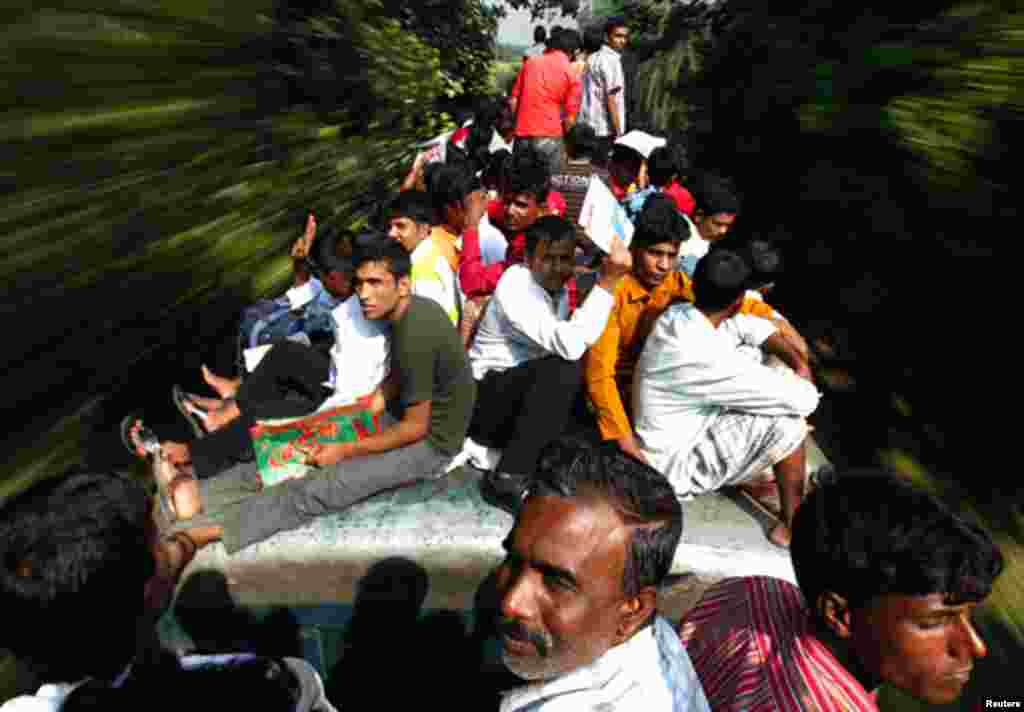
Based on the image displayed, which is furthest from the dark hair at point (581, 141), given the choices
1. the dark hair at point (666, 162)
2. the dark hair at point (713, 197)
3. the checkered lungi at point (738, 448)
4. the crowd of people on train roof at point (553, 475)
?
the checkered lungi at point (738, 448)

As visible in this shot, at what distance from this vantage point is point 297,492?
8.74 ft

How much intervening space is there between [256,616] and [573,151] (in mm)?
5985

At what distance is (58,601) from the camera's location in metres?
1.21

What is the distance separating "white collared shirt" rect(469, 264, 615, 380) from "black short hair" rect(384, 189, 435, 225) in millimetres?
1028

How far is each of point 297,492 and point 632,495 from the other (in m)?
1.82

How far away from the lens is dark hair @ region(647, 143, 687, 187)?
15.5 feet

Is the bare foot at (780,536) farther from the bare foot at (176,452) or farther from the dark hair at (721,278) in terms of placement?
the bare foot at (176,452)

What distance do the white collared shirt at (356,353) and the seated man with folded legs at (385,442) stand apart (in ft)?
0.97

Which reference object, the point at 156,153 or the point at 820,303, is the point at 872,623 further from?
the point at 156,153

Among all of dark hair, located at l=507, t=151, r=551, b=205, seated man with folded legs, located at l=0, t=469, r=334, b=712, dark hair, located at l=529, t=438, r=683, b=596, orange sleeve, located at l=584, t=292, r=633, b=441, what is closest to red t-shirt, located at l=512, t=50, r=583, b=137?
dark hair, located at l=507, t=151, r=551, b=205

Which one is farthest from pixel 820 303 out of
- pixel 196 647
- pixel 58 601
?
Answer: pixel 196 647

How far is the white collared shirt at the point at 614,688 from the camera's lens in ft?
3.87

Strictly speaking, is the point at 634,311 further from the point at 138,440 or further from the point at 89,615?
the point at 89,615

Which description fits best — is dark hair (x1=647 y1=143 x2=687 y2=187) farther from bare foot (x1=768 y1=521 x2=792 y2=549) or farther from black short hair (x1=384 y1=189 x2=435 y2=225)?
bare foot (x1=768 y1=521 x2=792 y2=549)
